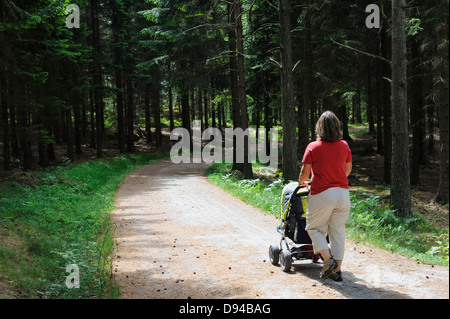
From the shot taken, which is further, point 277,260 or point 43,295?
point 277,260

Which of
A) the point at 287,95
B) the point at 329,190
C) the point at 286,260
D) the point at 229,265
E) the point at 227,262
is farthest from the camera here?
the point at 287,95

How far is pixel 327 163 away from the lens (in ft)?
16.2

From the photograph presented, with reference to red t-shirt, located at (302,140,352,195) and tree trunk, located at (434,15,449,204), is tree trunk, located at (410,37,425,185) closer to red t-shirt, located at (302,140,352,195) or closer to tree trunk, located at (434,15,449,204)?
red t-shirt, located at (302,140,352,195)

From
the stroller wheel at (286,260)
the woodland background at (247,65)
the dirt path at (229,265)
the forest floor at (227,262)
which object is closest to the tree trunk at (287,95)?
the woodland background at (247,65)

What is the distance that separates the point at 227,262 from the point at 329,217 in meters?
2.20

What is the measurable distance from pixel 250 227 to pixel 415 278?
14.9 feet

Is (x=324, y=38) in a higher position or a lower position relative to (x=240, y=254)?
higher

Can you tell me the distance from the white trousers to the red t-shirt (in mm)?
93

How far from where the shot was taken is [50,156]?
24359 millimetres

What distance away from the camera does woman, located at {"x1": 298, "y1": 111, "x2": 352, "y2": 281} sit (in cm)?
492

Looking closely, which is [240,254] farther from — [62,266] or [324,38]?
[324,38]

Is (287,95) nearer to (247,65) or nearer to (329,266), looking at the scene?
(329,266)

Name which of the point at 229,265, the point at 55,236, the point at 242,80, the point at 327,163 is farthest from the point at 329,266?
the point at 242,80

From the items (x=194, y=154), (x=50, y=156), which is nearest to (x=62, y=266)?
(x=50, y=156)
